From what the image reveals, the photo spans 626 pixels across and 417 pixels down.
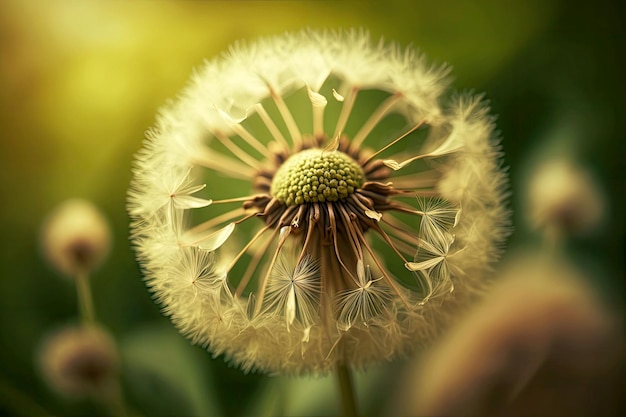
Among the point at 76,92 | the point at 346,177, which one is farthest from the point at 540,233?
the point at 76,92

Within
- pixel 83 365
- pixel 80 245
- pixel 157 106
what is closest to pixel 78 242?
pixel 80 245

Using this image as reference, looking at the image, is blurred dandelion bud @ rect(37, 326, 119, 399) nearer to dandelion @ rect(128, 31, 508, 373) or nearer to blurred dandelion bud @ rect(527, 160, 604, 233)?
dandelion @ rect(128, 31, 508, 373)

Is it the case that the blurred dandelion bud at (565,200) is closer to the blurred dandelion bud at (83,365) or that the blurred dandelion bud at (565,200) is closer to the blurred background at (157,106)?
the blurred background at (157,106)

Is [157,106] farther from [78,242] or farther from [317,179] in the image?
[317,179]

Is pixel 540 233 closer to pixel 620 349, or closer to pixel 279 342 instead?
pixel 620 349

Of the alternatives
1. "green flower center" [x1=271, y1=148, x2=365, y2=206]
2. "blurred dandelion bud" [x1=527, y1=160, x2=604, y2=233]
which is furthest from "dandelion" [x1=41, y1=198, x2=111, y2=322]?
"blurred dandelion bud" [x1=527, y1=160, x2=604, y2=233]

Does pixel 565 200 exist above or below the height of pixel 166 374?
above
